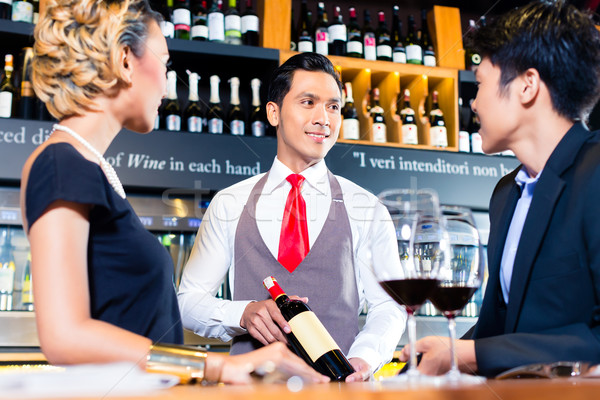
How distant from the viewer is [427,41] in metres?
3.38

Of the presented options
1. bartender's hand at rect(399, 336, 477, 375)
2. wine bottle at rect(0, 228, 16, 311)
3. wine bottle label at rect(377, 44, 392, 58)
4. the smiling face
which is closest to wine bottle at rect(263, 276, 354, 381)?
bartender's hand at rect(399, 336, 477, 375)

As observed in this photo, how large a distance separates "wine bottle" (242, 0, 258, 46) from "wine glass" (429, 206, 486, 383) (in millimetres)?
2365

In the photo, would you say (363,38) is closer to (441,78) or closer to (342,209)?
(441,78)

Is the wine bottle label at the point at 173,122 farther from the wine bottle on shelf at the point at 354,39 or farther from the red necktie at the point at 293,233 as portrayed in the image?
the red necktie at the point at 293,233

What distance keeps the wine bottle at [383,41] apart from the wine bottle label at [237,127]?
2.74 feet

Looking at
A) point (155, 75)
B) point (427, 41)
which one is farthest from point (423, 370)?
point (427, 41)

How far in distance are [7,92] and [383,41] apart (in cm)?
187

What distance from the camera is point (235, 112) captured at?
2.98 metres

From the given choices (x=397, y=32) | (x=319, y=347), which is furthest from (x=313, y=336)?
(x=397, y=32)

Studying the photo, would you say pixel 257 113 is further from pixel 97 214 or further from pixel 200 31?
pixel 97 214

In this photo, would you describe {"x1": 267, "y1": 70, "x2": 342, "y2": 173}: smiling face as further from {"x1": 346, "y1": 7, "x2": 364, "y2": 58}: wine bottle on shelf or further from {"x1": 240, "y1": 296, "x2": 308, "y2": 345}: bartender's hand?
{"x1": 346, "y1": 7, "x2": 364, "y2": 58}: wine bottle on shelf

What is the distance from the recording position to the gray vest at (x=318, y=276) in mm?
1607

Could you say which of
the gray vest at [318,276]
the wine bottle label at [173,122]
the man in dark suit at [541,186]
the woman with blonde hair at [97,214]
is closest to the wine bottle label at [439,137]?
the wine bottle label at [173,122]

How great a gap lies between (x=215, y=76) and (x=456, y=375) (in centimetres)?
251
